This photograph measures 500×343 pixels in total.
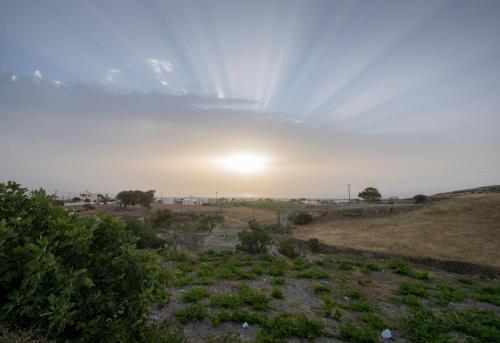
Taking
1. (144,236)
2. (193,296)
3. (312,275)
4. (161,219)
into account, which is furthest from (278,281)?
(161,219)

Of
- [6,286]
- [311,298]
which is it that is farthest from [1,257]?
Answer: [311,298]

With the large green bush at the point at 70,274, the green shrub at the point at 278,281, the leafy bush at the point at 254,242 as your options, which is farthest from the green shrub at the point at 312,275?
the large green bush at the point at 70,274

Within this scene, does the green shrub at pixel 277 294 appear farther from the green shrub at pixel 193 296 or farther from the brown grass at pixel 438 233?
the brown grass at pixel 438 233

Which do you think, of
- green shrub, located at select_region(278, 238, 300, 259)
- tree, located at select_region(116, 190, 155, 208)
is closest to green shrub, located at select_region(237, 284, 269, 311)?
green shrub, located at select_region(278, 238, 300, 259)

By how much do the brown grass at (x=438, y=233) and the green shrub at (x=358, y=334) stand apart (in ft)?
54.8

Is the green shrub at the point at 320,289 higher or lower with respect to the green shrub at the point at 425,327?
lower

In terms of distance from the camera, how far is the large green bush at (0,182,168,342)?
255cm

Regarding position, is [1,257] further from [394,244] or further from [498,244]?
[498,244]

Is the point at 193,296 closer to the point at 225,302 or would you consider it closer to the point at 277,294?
the point at 225,302

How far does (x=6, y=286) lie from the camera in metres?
2.62

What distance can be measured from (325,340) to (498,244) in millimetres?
24686

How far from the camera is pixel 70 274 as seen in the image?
2.74 metres

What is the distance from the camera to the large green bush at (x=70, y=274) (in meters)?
2.55

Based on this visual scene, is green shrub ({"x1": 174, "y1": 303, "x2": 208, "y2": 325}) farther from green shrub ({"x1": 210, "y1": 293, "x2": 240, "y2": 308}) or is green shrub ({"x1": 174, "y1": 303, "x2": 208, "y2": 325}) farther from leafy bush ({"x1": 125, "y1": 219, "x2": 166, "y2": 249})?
leafy bush ({"x1": 125, "y1": 219, "x2": 166, "y2": 249})
